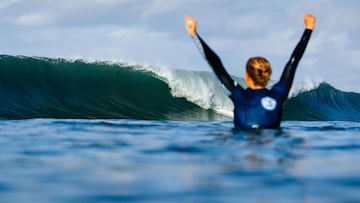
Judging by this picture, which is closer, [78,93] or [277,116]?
[277,116]

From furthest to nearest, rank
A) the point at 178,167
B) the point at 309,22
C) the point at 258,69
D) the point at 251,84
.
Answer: the point at 309,22, the point at 251,84, the point at 258,69, the point at 178,167

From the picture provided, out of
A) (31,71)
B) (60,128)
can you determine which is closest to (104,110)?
(31,71)

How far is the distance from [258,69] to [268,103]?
479mm

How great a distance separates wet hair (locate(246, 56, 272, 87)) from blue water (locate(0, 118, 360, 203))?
582mm

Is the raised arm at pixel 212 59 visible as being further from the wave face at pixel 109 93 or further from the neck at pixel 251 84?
the wave face at pixel 109 93

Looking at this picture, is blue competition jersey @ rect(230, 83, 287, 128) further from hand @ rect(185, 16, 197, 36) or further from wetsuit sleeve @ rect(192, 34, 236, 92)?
hand @ rect(185, 16, 197, 36)

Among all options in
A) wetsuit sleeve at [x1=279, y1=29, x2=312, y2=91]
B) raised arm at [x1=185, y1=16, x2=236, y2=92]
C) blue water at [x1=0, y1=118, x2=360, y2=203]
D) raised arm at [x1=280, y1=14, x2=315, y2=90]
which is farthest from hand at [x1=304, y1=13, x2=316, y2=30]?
blue water at [x1=0, y1=118, x2=360, y2=203]

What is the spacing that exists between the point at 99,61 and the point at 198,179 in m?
17.4

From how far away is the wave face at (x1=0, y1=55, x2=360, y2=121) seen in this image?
16.5 m

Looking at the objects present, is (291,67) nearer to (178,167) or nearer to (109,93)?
(178,167)

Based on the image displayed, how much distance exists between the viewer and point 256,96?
7109mm

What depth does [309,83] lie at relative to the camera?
2475 cm

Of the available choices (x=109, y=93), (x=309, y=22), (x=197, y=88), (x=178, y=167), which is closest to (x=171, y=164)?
(x=178, y=167)

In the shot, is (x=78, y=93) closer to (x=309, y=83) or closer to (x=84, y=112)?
(x=84, y=112)
